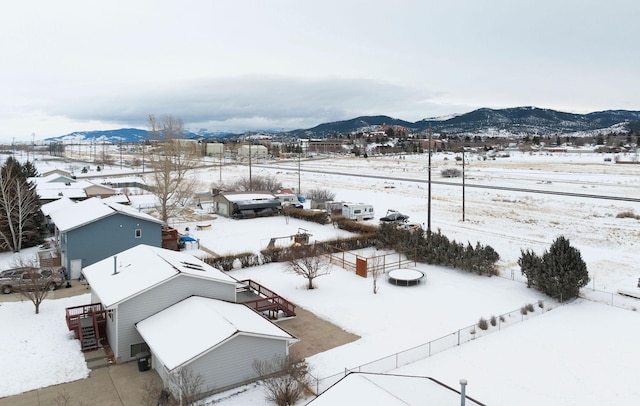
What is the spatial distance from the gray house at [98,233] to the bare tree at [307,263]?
9935 mm

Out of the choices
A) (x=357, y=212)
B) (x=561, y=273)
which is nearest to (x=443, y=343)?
(x=561, y=273)

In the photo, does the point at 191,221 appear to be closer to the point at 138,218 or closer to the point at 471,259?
the point at 138,218

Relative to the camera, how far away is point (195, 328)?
53.7 feet

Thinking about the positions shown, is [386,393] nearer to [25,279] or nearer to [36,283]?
[36,283]

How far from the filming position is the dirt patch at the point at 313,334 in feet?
62.5

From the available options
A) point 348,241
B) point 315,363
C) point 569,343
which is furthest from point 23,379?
point 348,241

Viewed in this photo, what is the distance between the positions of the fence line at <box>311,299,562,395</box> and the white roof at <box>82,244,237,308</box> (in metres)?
6.49

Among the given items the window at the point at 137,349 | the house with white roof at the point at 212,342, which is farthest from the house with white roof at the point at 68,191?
the house with white roof at the point at 212,342

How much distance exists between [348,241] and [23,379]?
76.3 ft

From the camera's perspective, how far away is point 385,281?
28.3m

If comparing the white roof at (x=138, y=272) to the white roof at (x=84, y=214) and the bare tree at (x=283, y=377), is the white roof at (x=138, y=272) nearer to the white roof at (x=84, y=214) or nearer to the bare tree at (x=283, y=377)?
the bare tree at (x=283, y=377)

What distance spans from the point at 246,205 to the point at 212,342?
116 ft

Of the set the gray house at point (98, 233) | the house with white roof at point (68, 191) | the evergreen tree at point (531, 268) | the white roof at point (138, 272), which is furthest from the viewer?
the house with white roof at point (68, 191)

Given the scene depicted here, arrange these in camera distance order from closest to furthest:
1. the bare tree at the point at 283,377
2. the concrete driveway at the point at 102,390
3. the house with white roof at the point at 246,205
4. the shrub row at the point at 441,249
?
the bare tree at the point at 283,377
the concrete driveway at the point at 102,390
the shrub row at the point at 441,249
the house with white roof at the point at 246,205
